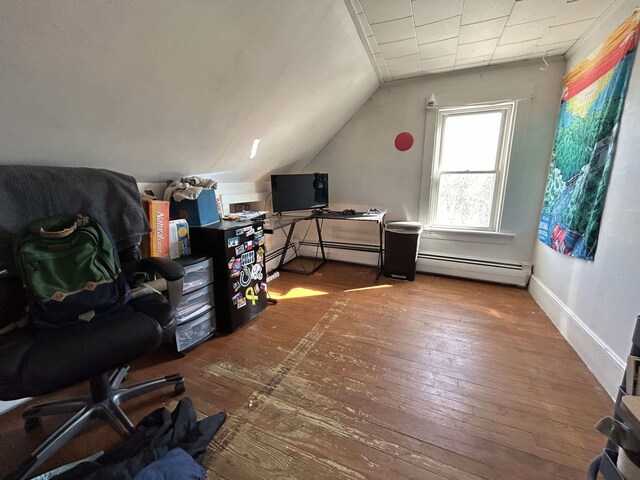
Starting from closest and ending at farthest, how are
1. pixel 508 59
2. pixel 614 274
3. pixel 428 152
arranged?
pixel 614 274 → pixel 508 59 → pixel 428 152

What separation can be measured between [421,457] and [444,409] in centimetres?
33

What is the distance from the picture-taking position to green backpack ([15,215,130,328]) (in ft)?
3.36

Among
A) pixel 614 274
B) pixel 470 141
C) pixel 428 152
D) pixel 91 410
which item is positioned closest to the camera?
pixel 91 410

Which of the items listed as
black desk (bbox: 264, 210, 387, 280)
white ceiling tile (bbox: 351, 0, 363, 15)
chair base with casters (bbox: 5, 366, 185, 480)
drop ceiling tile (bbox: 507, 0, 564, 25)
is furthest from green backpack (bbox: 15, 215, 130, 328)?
drop ceiling tile (bbox: 507, 0, 564, 25)

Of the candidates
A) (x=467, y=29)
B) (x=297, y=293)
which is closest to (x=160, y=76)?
(x=297, y=293)

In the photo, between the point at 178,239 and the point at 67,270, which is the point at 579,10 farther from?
the point at 67,270

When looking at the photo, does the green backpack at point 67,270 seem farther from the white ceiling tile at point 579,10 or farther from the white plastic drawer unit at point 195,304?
the white ceiling tile at point 579,10

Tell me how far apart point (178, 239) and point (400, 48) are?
242 cm

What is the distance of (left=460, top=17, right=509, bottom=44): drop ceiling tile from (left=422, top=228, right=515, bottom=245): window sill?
183 cm

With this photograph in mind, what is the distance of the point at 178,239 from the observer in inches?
71.2

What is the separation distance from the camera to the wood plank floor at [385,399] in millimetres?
1105

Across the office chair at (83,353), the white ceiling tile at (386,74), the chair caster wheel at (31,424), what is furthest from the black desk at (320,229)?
the chair caster wheel at (31,424)

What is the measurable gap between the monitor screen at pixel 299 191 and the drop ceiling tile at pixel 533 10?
211cm

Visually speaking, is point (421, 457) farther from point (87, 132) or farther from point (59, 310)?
point (87, 132)
